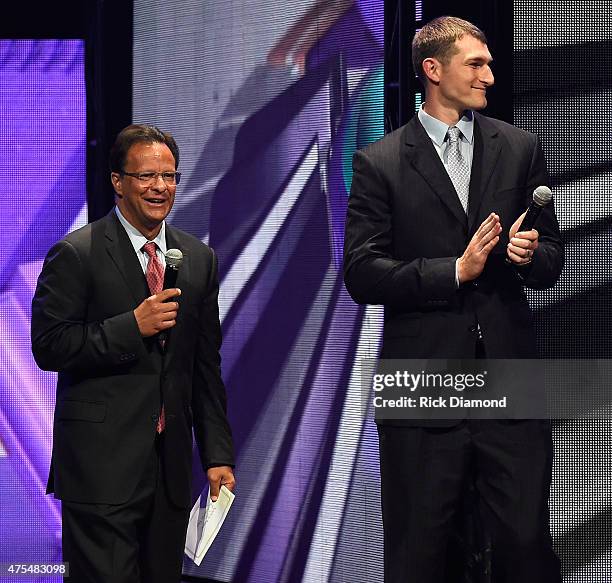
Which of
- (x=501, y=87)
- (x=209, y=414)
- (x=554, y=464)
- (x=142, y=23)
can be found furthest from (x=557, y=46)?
(x=142, y=23)

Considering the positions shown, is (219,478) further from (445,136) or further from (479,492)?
(445,136)

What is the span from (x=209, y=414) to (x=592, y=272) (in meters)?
1.33

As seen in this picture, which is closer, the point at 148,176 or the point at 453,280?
the point at 453,280

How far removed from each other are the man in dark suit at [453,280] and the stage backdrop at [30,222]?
6.52 feet

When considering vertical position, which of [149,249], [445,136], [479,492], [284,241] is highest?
[445,136]

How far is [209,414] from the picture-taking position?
3285mm

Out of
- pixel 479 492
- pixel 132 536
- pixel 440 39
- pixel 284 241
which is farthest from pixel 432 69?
pixel 132 536

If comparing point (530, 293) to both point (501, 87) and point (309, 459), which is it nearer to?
point (501, 87)

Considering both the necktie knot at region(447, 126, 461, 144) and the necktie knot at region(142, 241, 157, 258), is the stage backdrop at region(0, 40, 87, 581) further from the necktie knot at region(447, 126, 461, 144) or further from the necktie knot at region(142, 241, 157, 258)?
the necktie knot at region(447, 126, 461, 144)

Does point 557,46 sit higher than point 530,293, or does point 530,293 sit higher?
point 557,46

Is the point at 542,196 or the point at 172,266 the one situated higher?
the point at 542,196

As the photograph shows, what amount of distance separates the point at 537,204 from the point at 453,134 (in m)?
0.45

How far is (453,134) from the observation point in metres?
3.15

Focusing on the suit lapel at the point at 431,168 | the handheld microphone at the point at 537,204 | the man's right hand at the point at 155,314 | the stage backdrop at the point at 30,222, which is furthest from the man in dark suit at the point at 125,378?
the stage backdrop at the point at 30,222
